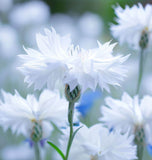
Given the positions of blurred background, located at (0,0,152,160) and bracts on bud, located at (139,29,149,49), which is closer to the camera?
bracts on bud, located at (139,29,149,49)

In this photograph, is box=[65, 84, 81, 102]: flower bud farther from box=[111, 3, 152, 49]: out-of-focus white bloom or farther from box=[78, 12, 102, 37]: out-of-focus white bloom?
box=[78, 12, 102, 37]: out-of-focus white bloom

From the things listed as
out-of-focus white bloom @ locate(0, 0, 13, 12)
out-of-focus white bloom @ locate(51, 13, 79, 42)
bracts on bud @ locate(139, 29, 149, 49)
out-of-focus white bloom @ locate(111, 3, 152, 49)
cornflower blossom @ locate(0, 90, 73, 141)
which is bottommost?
cornflower blossom @ locate(0, 90, 73, 141)

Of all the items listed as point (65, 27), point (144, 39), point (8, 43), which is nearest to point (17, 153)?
point (8, 43)

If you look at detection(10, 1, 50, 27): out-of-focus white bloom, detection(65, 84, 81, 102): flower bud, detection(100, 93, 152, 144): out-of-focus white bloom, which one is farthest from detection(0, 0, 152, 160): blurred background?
detection(65, 84, 81, 102): flower bud

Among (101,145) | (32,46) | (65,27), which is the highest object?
(65,27)

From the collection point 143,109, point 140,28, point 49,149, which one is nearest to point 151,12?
point 140,28

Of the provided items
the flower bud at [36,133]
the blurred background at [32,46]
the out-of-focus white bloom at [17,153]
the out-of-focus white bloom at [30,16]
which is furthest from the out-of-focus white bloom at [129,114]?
the out-of-focus white bloom at [30,16]

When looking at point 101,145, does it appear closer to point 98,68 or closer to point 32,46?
point 98,68

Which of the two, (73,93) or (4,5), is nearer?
(73,93)

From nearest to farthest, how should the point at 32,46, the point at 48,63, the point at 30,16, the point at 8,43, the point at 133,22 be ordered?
the point at 48,63
the point at 133,22
the point at 8,43
the point at 32,46
the point at 30,16
